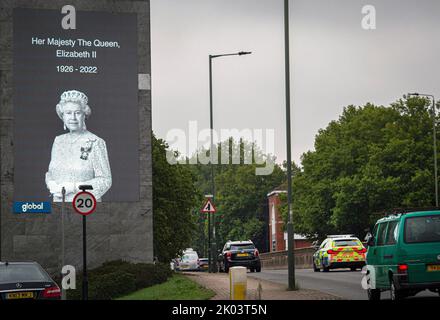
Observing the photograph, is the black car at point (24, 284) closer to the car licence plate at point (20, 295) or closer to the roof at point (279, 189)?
the car licence plate at point (20, 295)

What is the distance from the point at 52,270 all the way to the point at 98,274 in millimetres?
3424

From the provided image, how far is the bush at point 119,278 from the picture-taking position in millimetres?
32844

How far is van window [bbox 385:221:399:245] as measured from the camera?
67.2ft

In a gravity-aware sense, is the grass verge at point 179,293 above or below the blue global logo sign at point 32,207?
below

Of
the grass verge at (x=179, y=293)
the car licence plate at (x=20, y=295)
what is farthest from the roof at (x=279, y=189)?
the car licence plate at (x=20, y=295)

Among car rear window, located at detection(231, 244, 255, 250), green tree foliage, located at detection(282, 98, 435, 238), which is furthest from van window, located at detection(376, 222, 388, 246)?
green tree foliage, located at detection(282, 98, 435, 238)

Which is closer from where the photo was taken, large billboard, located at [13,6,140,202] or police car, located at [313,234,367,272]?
large billboard, located at [13,6,140,202]

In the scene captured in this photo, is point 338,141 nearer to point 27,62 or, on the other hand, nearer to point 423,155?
point 423,155

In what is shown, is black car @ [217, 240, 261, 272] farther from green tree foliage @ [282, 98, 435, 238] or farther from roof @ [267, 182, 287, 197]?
roof @ [267, 182, 287, 197]

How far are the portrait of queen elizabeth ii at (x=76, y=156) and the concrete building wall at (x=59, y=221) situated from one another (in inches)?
47.7

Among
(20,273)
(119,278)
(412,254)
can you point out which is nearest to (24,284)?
(20,273)

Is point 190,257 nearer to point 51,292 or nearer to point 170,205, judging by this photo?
point 170,205

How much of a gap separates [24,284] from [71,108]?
19360mm
